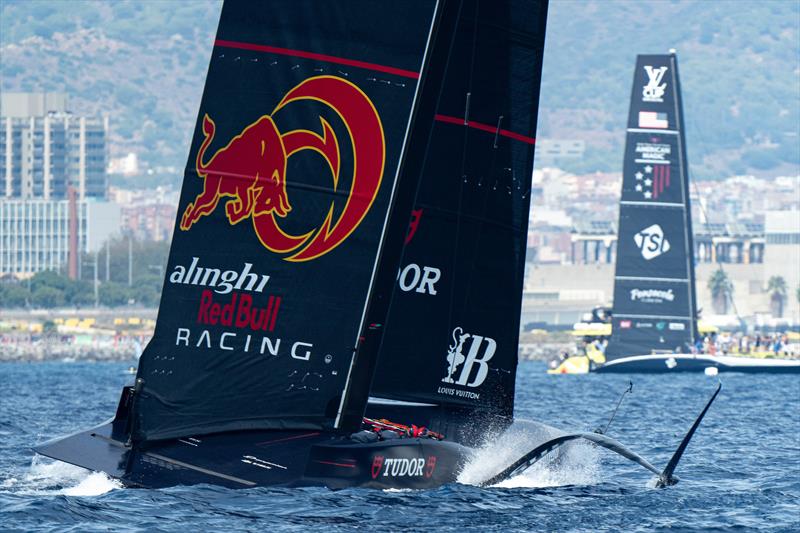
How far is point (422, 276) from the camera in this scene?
20281mm

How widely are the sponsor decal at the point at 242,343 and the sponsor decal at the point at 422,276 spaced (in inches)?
145

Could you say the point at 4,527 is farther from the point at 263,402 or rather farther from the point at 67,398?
the point at 67,398

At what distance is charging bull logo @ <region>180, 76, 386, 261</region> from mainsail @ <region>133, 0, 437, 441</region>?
0.01 metres

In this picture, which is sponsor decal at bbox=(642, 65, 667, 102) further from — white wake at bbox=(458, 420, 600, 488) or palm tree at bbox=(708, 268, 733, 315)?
palm tree at bbox=(708, 268, 733, 315)

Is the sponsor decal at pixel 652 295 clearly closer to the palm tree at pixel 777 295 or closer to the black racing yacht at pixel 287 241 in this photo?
the black racing yacht at pixel 287 241

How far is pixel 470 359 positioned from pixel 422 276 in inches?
44.8

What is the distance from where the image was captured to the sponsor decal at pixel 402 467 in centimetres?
1661

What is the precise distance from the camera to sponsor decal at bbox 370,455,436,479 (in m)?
16.6

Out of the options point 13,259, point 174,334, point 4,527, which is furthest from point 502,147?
point 13,259

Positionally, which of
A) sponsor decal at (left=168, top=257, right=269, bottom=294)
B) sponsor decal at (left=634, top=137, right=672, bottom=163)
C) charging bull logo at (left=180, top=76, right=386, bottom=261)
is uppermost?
sponsor decal at (left=634, top=137, right=672, bottom=163)

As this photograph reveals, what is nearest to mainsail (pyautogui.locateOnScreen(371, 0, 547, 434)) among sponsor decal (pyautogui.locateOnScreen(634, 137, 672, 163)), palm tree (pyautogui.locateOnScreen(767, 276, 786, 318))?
sponsor decal (pyautogui.locateOnScreen(634, 137, 672, 163))

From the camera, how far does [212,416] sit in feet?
54.9

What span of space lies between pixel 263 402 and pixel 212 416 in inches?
20.3

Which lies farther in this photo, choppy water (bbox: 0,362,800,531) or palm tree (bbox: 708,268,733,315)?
palm tree (bbox: 708,268,733,315)
